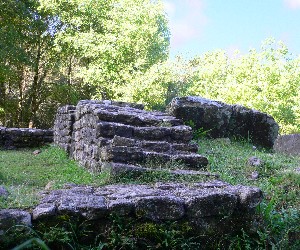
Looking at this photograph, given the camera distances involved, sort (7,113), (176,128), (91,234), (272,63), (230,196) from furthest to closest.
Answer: (272,63)
(7,113)
(176,128)
(230,196)
(91,234)

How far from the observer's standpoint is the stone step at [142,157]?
5.05 metres

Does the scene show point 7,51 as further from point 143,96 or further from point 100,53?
point 143,96

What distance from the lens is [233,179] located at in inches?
211

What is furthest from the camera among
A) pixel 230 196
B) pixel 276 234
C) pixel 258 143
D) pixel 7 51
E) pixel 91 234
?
pixel 7 51

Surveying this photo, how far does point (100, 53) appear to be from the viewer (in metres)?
20.6

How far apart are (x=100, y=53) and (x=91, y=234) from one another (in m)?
18.1

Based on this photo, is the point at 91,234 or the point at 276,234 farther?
the point at 276,234

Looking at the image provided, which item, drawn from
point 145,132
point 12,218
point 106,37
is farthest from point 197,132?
point 106,37

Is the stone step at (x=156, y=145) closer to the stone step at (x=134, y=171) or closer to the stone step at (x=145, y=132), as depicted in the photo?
the stone step at (x=145, y=132)

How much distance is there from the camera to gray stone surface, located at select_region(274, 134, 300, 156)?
10.1 meters

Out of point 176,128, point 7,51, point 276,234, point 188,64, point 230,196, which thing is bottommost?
point 276,234

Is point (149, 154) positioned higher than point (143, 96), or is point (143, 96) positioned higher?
point (143, 96)

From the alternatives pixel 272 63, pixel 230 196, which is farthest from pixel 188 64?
pixel 230 196

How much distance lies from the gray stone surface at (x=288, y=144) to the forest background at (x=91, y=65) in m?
11.3
